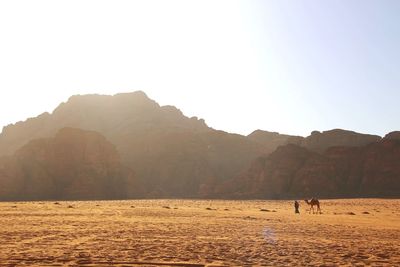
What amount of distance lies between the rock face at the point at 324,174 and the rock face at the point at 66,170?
96.4ft

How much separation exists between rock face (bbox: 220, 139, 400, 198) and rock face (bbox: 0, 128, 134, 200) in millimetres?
29390

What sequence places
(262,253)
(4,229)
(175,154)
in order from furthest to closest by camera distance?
1. (175,154)
2. (4,229)
3. (262,253)

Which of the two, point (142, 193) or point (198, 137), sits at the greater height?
point (198, 137)

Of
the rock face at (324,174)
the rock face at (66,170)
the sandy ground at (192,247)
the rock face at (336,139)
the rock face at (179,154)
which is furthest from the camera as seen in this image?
the rock face at (179,154)

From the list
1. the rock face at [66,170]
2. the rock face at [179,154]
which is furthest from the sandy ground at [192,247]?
the rock face at [179,154]

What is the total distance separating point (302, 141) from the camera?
151m

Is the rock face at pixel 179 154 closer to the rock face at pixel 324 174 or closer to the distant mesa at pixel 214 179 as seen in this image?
the distant mesa at pixel 214 179

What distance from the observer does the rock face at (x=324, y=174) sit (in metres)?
112

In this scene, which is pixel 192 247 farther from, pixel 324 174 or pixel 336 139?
pixel 336 139

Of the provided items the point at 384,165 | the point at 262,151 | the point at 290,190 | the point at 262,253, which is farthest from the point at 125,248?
the point at 262,151

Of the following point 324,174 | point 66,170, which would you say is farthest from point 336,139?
point 66,170

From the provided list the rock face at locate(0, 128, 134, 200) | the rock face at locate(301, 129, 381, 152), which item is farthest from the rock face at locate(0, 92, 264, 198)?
the rock face at locate(301, 129, 381, 152)

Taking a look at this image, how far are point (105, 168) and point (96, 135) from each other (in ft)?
32.6

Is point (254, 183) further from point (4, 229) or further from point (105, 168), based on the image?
point (4, 229)
